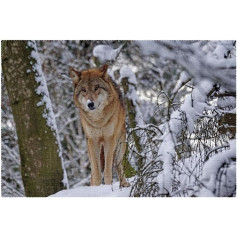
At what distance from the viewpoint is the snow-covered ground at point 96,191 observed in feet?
12.4

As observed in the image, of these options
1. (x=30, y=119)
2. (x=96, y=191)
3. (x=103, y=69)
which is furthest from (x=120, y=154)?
(x=30, y=119)

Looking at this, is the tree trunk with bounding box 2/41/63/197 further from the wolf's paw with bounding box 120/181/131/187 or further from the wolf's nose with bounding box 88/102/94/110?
the wolf's paw with bounding box 120/181/131/187

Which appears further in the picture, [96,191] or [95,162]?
[95,162]

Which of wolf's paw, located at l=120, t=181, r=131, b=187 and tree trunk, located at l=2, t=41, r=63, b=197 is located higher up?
tree trunk, located at l=2, t=41, r=63, b=197

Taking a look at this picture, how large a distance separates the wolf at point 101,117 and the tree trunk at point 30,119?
0.29 metres

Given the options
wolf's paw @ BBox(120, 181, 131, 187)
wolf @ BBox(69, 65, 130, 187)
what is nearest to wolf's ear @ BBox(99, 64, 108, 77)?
wolf @ BBox(69, 65, 130, 187)

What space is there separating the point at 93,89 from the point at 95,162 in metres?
0.58

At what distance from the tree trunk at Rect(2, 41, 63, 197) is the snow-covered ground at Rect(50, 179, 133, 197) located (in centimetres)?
11

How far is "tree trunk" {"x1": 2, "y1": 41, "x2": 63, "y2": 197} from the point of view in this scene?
392 centimetres

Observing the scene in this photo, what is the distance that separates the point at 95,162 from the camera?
392cm

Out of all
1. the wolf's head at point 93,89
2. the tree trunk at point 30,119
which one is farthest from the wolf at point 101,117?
the tree trunk at point 30,119

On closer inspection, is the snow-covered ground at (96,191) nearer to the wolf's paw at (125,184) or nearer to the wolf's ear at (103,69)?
the wolf's paw at (125,184)

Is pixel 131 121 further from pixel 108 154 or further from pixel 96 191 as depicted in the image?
pixel 96 191
